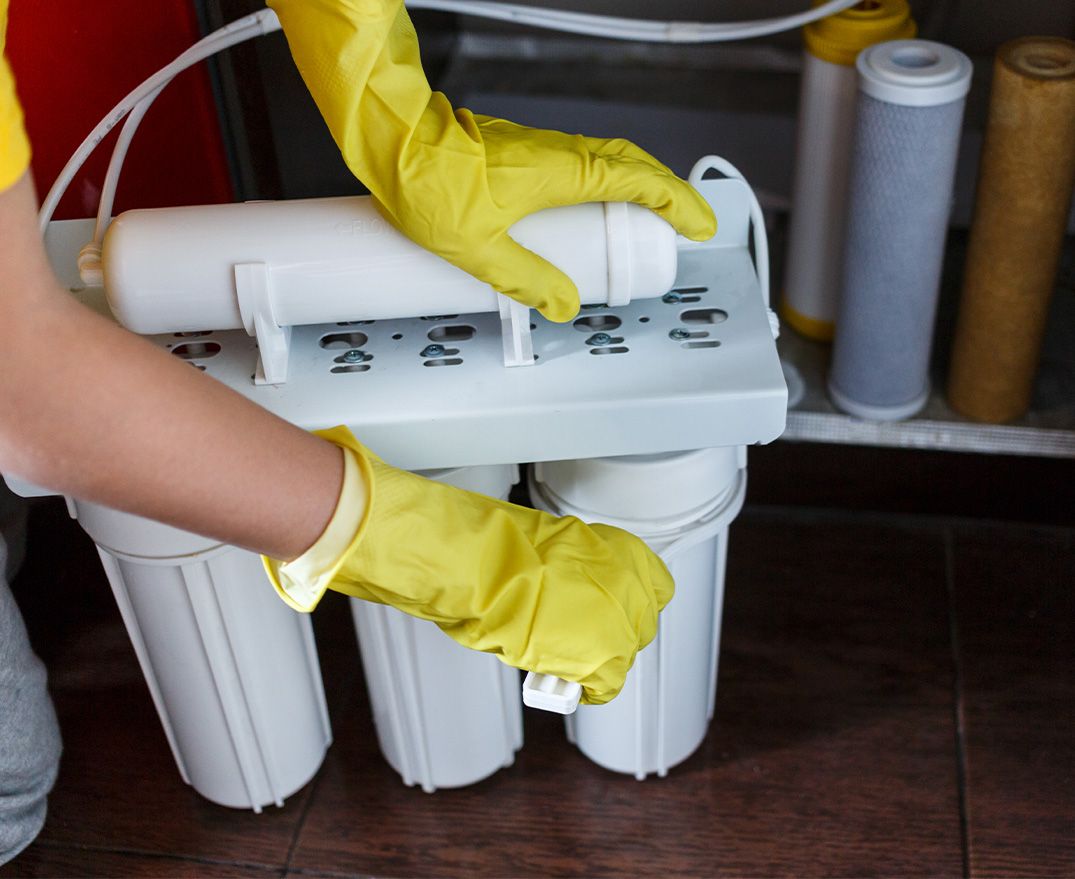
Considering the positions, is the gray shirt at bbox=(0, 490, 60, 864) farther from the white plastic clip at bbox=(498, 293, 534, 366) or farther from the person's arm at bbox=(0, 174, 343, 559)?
the white plastic clip at bbox=(498, 293, 534, 366)

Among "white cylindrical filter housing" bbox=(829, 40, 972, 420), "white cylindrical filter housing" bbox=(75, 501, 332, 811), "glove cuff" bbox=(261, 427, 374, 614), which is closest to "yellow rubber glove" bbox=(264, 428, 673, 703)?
"glove cuff" bbox=(261, 427, 374, 614)

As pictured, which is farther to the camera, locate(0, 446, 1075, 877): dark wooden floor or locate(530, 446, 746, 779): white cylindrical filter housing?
locate(0, 446, 1075, 877): dark wooden floor

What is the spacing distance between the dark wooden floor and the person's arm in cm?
59

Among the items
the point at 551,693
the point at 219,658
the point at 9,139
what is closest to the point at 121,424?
the point at 9,139

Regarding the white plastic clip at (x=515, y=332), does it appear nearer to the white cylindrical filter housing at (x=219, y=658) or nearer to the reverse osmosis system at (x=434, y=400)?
the reverse osmosis system at (x=434, y=400)

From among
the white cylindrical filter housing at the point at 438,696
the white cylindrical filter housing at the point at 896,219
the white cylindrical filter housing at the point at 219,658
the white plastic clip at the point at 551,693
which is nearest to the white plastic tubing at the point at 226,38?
the white cylindrical filter housing at the point at 896,219

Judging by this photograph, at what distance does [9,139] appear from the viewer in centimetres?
66

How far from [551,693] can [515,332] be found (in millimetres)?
287

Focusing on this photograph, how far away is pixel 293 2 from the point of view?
34.6 inches

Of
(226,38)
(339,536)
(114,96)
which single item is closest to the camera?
(339,536)

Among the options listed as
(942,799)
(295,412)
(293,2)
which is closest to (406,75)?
(293,2)

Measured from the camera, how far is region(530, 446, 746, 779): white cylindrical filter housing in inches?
42.3

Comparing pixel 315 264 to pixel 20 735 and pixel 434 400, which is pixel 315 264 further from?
pixel 20 735

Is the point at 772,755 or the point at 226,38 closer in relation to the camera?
the point at 226,38
